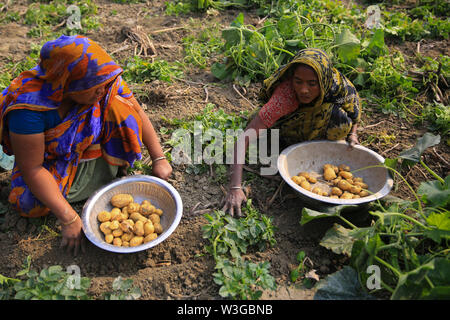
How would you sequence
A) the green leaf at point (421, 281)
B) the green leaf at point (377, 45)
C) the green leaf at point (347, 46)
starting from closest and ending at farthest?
the green leaf at point (421, 281)
the green leaf at point (347, 46)
the green leaf at point (377, 45)

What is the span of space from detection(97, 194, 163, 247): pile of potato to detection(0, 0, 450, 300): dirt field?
0.12m

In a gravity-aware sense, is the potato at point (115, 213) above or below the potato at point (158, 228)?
above

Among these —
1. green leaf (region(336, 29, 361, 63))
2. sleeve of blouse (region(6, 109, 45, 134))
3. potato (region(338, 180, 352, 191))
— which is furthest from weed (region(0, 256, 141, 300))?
green leaf (region(336, 29, 361, 63))

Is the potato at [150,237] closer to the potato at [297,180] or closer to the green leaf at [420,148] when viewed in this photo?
the potato at [297,180]

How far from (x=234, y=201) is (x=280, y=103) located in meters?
0.76

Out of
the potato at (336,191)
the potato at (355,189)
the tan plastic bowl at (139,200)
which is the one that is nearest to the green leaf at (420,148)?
the potato at (355,189)

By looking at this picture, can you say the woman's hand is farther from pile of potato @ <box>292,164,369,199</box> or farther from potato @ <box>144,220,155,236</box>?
pile of potato @ <box>292,164,369,199</box>

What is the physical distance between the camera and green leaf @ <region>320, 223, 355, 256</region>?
84.3 inches

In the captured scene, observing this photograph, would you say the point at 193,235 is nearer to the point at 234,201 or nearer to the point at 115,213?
the point at 234,201

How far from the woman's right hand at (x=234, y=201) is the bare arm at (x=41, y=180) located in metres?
0.96

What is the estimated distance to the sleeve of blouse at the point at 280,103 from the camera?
8.43 feet

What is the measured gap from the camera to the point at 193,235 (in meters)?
2.42
